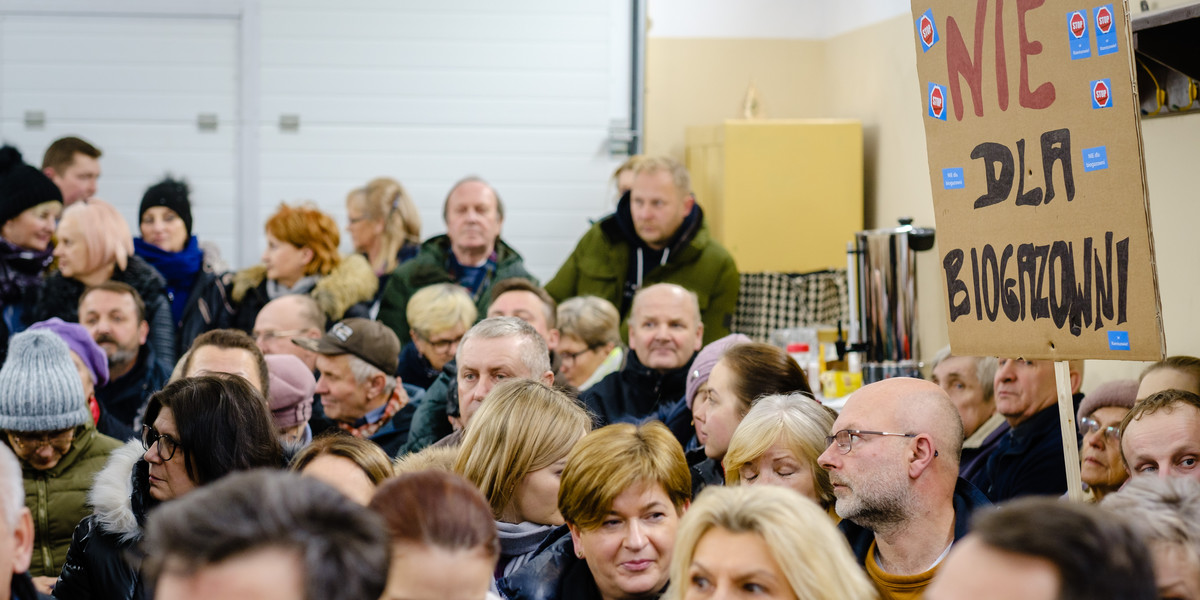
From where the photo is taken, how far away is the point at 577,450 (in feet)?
10.0

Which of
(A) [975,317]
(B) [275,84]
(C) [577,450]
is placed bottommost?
(C) [577,450]

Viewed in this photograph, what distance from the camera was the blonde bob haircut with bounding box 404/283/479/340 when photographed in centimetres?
561

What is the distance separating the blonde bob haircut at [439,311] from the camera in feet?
18.4

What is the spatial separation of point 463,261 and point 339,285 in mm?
770

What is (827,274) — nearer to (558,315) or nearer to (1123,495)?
(558,315)

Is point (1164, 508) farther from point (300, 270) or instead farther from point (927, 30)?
point (300, 270)

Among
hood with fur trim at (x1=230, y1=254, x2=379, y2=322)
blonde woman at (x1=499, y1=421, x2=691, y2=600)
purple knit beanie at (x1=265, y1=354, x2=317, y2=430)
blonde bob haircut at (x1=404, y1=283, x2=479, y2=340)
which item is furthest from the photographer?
hood with fur trim at (x1=230, y1=254, x2=379, y2=322)

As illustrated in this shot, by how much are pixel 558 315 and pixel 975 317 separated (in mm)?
2819

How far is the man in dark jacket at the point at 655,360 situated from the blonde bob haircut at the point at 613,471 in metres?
2.06

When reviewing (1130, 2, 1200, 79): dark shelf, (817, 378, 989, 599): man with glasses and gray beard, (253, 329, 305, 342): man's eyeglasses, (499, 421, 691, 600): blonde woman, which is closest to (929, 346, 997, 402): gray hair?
(1130, 2, 1200, 79): dark shelf

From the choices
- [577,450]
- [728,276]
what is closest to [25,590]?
[577,450]

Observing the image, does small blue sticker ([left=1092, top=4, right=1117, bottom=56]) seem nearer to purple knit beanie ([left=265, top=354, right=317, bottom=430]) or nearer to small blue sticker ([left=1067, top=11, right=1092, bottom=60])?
small blue sticker ([left=1067, top=11, right=1092, bottom=60])

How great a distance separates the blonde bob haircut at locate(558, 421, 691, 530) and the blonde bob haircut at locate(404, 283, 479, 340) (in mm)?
2620

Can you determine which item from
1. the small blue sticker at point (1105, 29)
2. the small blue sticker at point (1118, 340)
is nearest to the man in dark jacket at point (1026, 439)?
the small blue sticker at point (1118, 340)
